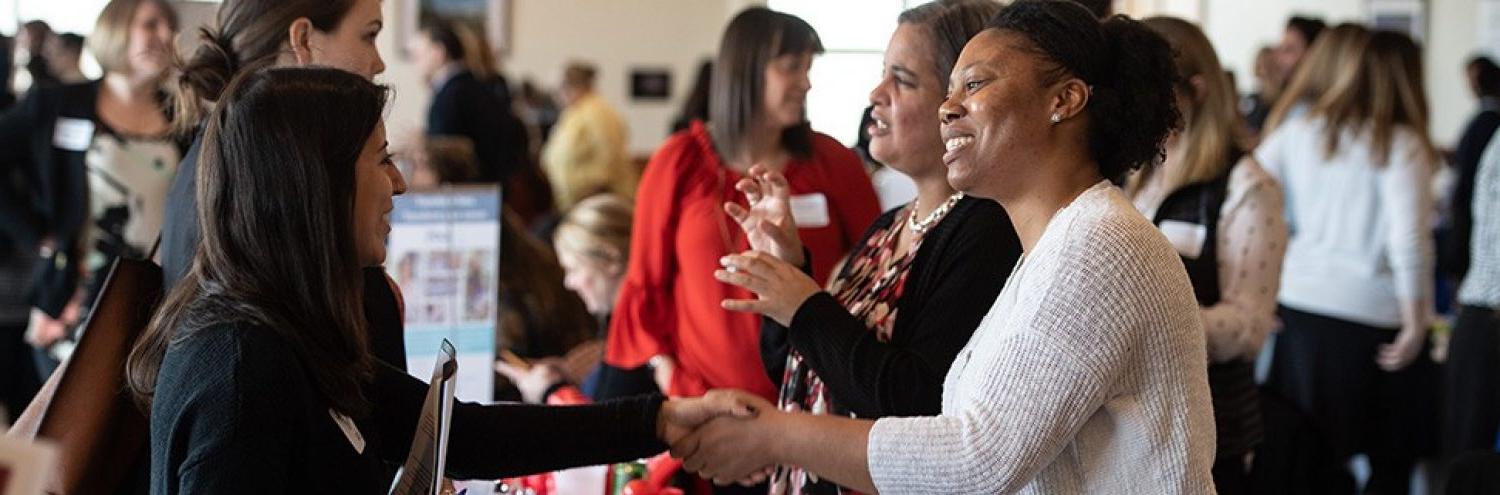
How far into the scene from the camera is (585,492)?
2.63 meters

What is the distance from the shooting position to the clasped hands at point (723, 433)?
1.90 metres

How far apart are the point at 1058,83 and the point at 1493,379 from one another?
3258 mm

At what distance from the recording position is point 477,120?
20.3ft

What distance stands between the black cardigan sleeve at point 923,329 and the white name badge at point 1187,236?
1.05 metres

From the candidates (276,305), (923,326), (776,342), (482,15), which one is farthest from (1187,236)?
(482,15)

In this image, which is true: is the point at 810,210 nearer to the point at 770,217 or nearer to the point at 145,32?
the point at 770,217

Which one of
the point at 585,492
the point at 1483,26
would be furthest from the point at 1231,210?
the point at 1483,26

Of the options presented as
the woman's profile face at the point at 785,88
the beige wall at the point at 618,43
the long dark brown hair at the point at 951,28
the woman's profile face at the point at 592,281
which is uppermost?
the long dark brown hair at the point at 951,28

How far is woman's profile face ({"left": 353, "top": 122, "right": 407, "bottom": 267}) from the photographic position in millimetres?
1643

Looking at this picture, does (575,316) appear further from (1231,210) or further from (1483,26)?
(1483,26)

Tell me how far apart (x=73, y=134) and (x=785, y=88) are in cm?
193

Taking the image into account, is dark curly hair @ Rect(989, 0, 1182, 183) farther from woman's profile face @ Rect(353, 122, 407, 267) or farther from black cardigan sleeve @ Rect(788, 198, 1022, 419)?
woman's profile face @ Rect(353, 122, 407, 267)

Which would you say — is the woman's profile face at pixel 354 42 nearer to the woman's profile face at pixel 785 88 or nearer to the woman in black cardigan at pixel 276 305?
the woman in black cardigan at pixel 276 305

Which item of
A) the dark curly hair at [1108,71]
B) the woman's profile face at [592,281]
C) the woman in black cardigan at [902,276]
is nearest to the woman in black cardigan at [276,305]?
the woman in black cardigan at [902,276]
